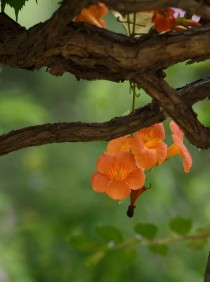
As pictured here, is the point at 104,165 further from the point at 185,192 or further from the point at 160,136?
the point at 185,192

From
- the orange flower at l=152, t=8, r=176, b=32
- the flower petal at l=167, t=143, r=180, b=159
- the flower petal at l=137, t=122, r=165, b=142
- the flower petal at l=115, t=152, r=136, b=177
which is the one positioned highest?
the orange flower at l=152, t=8, r=176, b=32

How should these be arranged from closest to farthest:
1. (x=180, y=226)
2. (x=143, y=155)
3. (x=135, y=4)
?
(x=135, y=4)
(x=143, y=155)
(x=180, y=226)

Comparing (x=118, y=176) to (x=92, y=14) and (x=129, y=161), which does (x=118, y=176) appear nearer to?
(x=129, y=161)

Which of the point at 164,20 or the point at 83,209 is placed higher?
the point at 83,209

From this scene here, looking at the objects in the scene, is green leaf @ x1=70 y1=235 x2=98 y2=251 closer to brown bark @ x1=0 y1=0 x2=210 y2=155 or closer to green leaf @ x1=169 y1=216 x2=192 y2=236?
green leaf @ x1=169 y1=216 x2=192 y2=236

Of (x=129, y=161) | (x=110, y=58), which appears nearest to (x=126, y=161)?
(x=129, y=161)

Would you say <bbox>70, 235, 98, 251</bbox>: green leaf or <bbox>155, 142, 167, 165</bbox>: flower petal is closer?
<bbox>155, 142, 167, 165</bbox>: flower petal

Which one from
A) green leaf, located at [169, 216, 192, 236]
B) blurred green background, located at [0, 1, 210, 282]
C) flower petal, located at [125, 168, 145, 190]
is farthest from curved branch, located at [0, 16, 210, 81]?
blurred green background, located at [0, 1, 210, 282]
